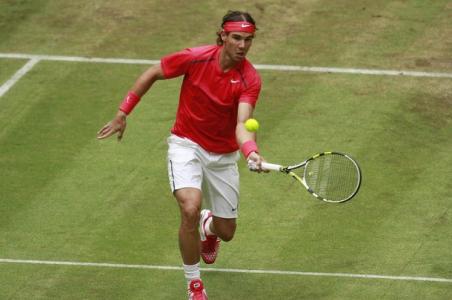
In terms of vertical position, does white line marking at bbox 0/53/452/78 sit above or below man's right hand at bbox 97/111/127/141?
below

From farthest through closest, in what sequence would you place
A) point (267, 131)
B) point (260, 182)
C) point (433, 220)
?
point (267, 131) → point (260, 182) → point (433, 220)

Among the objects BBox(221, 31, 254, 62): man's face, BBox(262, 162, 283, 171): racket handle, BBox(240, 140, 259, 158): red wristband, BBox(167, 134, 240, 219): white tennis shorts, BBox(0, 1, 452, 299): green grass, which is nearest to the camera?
BBox(262, 162, 283, 171): racket handle

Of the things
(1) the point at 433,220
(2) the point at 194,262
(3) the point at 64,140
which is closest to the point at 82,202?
(3) the point at 64,140

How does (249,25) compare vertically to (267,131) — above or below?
above

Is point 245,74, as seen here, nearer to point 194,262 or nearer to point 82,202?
point 194,262

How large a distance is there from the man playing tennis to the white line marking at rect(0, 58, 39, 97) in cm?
548

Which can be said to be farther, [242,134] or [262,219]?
[262,219]

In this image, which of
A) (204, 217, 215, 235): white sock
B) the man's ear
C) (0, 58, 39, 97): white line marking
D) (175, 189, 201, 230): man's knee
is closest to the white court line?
(204, 217, 215, 235): white sock

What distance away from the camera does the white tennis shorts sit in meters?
13.4

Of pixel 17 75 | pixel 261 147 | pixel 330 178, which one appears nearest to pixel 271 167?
pixel 330 178

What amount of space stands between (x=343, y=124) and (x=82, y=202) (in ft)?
11.8

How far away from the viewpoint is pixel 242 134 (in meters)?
12.9

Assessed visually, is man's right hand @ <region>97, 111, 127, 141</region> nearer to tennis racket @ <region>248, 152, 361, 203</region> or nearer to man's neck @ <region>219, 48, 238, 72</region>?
man's neck @ <region>219, 48, 238, 72</region>

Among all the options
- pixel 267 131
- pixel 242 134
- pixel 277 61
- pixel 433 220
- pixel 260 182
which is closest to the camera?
pixel 242 134
